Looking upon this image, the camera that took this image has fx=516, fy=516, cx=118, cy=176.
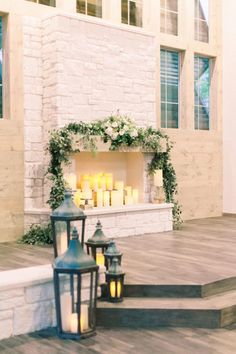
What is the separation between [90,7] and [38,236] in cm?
400

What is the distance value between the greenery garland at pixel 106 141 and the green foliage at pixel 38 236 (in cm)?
39

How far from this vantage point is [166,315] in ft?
14.8

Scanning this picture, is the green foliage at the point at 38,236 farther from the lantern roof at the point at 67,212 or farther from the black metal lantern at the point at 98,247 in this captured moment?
the lantern roof at the point at 67,212

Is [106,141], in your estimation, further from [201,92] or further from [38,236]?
[201,92]

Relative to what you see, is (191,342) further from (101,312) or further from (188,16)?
(188,16)

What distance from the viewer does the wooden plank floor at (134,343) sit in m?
3.92

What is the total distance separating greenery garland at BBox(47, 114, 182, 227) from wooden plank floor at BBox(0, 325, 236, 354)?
10.8ft

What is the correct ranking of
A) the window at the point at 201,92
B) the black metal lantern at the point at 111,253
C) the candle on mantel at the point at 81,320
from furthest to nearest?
1. the window at the point at 201,92
2. the black metal lantern at the point at 111,253
3. the candle on mantel at the point at 81,320

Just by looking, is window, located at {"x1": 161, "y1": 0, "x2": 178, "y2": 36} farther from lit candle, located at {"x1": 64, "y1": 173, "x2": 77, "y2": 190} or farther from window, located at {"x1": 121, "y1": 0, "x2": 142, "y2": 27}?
lit candle, located at {"x1": 64, "y1": 173, "x2": 77, "y2": 190}

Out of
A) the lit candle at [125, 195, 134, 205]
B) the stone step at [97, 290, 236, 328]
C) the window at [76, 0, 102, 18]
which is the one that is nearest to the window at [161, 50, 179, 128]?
the window at [76, 0, 102, 18]

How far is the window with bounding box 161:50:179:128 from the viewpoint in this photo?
32.6 ft

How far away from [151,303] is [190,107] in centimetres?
622

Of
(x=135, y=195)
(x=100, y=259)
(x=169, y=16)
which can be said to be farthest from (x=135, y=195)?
(x=169, y=16)

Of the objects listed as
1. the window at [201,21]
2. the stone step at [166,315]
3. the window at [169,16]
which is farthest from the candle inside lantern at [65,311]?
the window at [201,21]
